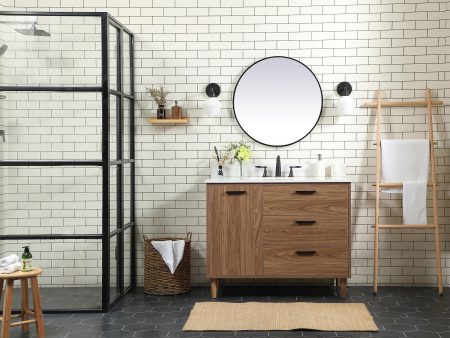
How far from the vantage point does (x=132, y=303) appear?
5.83m

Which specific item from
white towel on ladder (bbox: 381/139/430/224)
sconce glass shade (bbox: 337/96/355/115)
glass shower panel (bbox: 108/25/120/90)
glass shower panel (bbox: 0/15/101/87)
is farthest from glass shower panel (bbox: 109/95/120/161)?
white towel on ladder (bbox: 381/139/430/224)

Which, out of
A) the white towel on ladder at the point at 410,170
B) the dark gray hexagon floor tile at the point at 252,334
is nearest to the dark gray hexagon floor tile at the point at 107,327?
the dark gray hexagon floor tile at the point at 252,334

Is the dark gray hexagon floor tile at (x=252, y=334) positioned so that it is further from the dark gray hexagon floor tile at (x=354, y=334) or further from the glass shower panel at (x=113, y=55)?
the glass shower panel at (x=113, y=55)

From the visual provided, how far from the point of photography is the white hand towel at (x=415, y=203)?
6.10m

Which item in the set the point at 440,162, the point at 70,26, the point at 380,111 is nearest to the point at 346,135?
the point at 380,111

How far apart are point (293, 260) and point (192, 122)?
1.72 metres

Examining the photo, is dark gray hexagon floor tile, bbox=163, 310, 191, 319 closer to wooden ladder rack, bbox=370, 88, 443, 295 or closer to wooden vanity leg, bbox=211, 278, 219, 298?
wooden vanity leg, bbox=211, 278, 219, 298

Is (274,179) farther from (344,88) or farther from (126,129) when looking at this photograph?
(126,129)

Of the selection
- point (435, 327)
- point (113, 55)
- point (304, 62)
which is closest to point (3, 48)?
point (113, 55)

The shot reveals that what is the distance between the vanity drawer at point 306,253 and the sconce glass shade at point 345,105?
3.96 ft

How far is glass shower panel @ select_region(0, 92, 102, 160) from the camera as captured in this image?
5.26 m

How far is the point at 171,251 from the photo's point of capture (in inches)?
239

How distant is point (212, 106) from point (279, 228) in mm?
1367

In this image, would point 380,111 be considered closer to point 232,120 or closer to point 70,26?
point 232,120
